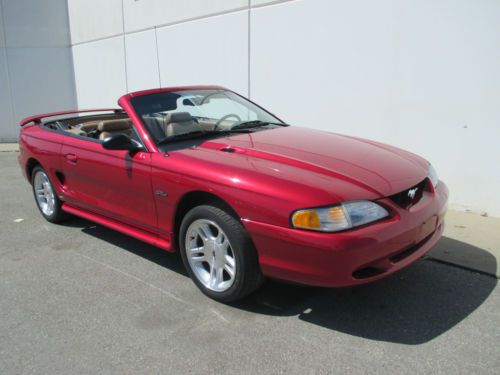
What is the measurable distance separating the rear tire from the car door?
46 cm

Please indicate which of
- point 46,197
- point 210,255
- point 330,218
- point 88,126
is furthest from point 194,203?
point 46,197

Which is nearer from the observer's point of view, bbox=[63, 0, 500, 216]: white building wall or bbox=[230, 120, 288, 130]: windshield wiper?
bbox=[230, 120, 288, 130]: windshield wiper

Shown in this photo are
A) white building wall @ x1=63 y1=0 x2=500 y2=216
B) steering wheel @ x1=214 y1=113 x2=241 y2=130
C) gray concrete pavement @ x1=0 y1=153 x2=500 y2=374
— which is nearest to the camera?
gray concrete pavement @ x1=0 y1=153 x2=500 y2=374

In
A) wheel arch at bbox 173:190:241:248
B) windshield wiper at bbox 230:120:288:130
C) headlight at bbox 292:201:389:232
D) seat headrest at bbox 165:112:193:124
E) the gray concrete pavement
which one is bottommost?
the gray concrete pavement

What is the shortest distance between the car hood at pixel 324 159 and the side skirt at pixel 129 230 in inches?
29.9

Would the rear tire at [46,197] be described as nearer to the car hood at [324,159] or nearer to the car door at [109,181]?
the car door at [109,181]

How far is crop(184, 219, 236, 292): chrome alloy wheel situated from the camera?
3.21 m

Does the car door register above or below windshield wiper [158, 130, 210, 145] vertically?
below

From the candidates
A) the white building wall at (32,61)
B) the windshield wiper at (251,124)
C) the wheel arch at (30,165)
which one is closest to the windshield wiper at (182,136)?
the windshield wiper at (251,124)

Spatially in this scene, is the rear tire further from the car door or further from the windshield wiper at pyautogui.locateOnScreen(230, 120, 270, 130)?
the windshield wiper at pyautogui.locateOnScreen(230, 120, 270, 130)

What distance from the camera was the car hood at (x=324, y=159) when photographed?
2992 mm

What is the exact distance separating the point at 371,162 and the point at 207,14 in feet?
18.0

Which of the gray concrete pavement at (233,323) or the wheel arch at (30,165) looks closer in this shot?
the gray concrete pavement at (233,323)

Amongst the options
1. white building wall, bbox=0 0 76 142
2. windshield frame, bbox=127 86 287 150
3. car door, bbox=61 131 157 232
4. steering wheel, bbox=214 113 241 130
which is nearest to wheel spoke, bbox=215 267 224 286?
car door, bbox=61 131 157 232
